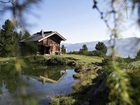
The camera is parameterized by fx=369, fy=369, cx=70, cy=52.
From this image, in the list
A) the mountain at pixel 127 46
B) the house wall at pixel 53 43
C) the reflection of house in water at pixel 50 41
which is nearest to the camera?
the mountain at pixel 127 46

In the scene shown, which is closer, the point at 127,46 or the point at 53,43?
the point at 127,46

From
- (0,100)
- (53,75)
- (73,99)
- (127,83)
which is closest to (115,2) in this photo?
(127,83)

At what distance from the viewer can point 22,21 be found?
1714 millimetres

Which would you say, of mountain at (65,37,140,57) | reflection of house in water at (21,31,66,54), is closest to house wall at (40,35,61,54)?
reflection of house in water at (21,31,66,54)

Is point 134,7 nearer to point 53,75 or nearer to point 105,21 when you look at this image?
point 105,21

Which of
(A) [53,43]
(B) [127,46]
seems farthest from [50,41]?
(B) [127,46]

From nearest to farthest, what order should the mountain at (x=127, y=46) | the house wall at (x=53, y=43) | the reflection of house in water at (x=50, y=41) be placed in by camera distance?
the mountain at (x=127, y=46) < the reflection of house in water at (x=50, y=41) < the house wall at (x=53, y=43)

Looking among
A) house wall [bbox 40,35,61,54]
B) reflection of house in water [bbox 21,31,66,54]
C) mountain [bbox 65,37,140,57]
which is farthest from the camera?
house wall [bbox 40,35,61,54]

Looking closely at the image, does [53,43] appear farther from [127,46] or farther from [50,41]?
[127,46]

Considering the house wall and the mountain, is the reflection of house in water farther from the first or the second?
the mountain

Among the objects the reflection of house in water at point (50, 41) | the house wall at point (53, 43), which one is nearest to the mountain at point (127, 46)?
the reflection of house in water at point (50, 41)

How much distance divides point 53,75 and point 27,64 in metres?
42.4

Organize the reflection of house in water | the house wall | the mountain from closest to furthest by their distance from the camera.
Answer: the mountain, the reflection of house in water, the house wall

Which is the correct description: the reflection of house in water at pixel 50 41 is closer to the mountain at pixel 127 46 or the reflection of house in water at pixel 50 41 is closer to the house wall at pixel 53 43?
the house wall at pixel 53 43
